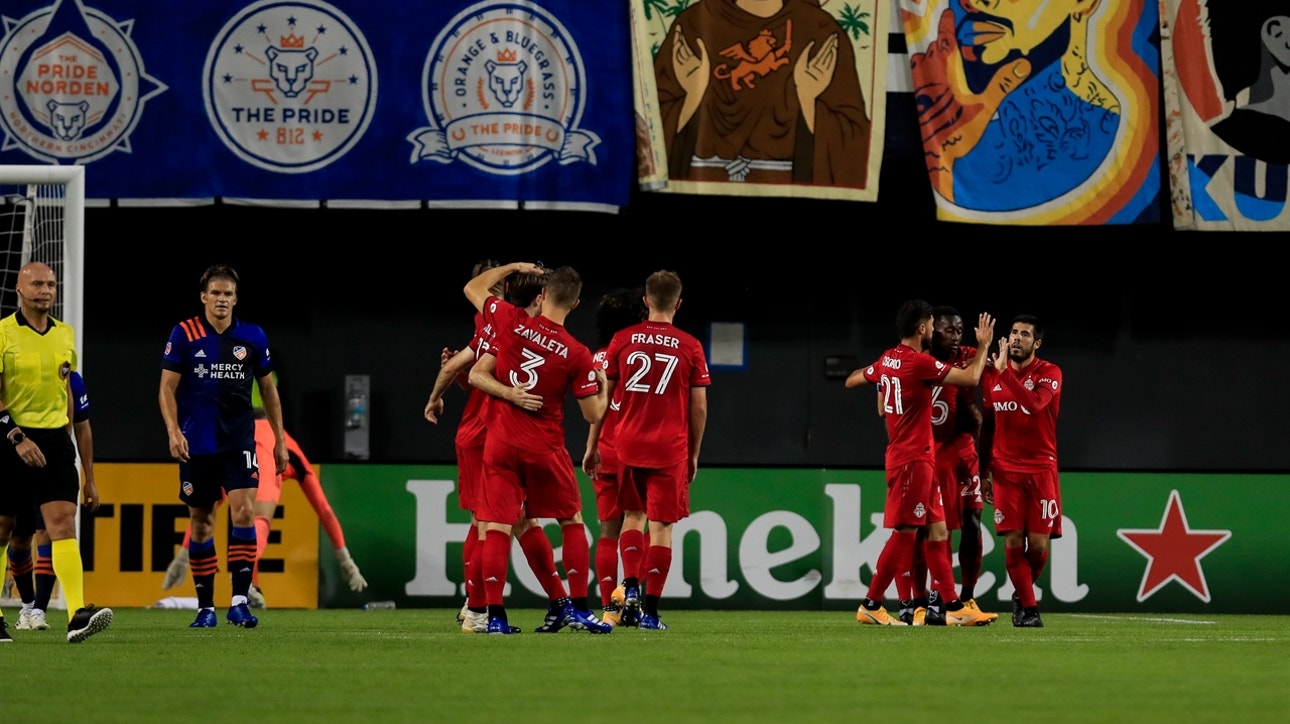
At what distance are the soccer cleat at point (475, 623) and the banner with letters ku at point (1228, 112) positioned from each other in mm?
7738

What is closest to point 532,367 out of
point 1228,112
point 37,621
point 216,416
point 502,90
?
point 216,416

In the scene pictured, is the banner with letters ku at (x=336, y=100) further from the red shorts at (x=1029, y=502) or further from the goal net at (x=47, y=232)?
the red shorts at (x=1029, y=502)

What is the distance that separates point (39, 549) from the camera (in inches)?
472

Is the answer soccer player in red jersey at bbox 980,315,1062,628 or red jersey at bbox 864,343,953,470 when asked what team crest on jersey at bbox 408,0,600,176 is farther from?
soccer player in red jersey at bbox 980,315,1062,628

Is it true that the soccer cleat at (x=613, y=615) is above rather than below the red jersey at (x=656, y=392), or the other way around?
below

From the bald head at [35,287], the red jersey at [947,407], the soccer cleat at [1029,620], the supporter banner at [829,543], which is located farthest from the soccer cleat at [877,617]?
the bald head at [35,287]

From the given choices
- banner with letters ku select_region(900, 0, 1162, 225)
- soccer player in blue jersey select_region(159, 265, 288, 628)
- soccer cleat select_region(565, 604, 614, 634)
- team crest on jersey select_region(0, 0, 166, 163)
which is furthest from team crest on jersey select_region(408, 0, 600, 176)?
soccer cleat select_region(565, 604, 614, 634)

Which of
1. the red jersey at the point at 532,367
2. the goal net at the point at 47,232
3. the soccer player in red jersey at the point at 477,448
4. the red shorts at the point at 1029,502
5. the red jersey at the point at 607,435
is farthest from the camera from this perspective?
the goal net at the point at 47,232

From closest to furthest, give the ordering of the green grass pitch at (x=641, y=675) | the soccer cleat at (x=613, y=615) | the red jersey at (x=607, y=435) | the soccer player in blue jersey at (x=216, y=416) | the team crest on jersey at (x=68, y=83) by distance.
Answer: the green grass pitch at (x=641, y=675), the soccer player in blue jersey at (x=216, y=416), the soccer cleat at (x=613, y=615), the red jersey at (x=607, y=435), the team crest on jersey at (x=68, y=83)

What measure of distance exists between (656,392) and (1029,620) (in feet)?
10.7

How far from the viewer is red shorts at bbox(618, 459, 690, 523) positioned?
11055 mm

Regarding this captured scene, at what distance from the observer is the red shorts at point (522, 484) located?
33.5 feet

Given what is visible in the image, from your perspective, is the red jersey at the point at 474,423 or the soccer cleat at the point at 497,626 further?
the red jersey at the point at 474,423

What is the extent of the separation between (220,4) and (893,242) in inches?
255
